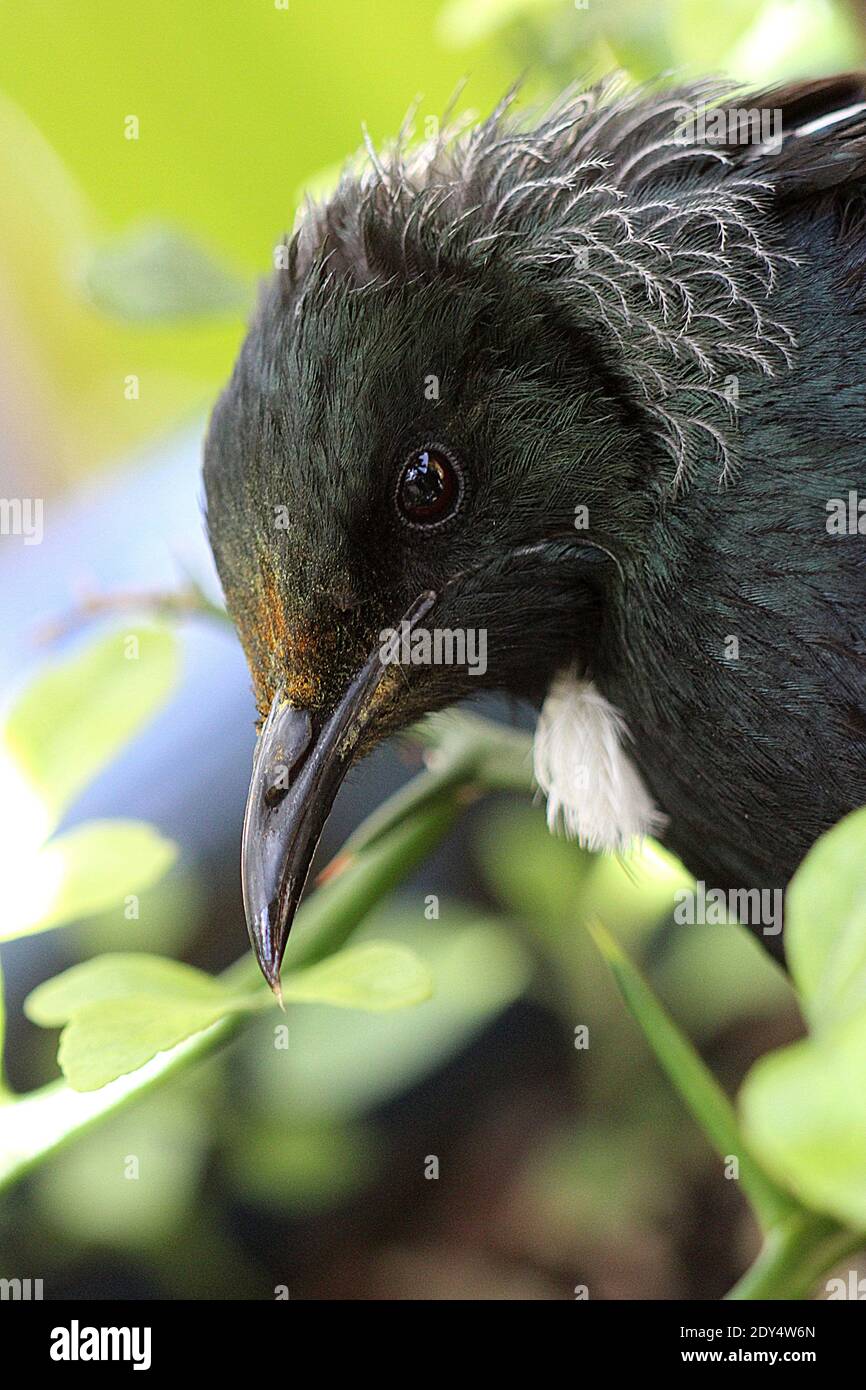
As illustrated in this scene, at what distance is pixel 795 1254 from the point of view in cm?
52

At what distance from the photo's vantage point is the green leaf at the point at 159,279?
1.06 m

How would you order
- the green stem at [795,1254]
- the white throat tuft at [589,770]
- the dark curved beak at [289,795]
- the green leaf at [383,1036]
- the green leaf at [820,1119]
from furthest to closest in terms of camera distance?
the green leaf at [383,1036] < the white throat tuft at [589,770] < the dark curved beak at [289,795] < the green stem at [795,1254] < the green leaf at [820,1119]

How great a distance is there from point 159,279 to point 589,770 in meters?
0.54

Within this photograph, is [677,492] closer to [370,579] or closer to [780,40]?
[370,579]

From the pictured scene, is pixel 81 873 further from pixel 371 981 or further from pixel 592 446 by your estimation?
pixel 592 446

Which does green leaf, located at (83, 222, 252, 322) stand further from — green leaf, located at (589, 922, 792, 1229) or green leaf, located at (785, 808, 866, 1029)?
green leaf, located at (785, 808, 866, 1029)

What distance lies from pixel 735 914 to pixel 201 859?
0.66 meters

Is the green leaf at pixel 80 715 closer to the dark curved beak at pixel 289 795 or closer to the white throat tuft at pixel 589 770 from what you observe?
the dark curved beak at pixel 289 795

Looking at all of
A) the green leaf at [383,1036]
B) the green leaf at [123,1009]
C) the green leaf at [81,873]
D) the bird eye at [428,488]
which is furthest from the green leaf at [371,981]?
the green leaf at [383,1036]

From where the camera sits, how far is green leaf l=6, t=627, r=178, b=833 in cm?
82

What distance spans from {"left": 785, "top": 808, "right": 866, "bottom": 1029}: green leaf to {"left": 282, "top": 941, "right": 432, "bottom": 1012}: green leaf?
225 mm

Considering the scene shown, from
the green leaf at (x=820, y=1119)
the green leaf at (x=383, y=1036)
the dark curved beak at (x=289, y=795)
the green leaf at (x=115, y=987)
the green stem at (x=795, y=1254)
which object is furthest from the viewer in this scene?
the green leaf at (x=383, y=1036)

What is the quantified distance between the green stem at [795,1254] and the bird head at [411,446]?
13.9 inches

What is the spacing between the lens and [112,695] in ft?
2.82
